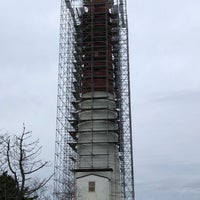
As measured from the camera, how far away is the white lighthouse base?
41531mm

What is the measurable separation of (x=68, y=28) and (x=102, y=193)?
17046 millimetres

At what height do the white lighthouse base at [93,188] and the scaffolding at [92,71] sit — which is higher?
the scaffolding at [92,71]

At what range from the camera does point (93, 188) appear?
41.8 meters

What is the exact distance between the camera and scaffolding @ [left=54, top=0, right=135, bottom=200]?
4494cm

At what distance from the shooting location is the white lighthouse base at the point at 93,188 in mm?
41531

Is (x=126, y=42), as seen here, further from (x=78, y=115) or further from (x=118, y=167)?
(x=118, y=167)

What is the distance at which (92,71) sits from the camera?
45438mm

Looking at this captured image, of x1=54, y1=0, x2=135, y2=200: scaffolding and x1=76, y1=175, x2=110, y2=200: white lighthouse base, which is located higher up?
x1=54, y1=0, x2=135, y2=200: scaffolding

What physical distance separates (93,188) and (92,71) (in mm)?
10883

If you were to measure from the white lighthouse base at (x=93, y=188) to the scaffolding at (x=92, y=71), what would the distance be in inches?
50.2

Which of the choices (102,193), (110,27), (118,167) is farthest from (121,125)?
(110,27)

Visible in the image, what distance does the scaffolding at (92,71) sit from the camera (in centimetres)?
4494

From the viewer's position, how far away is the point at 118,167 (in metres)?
43.9

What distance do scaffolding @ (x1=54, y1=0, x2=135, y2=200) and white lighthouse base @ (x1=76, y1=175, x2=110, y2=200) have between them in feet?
4.18
